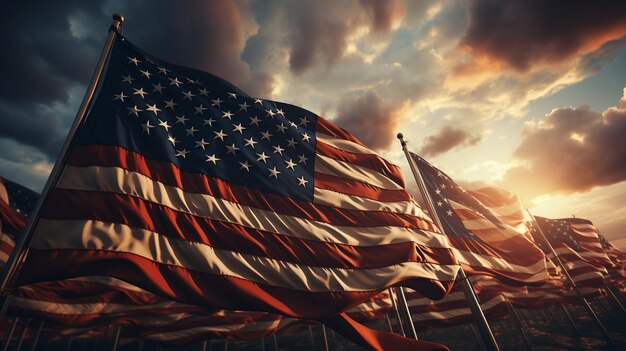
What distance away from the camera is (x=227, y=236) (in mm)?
3975

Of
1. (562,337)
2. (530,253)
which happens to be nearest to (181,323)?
(530,253)

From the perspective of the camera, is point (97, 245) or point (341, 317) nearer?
point (97, 245)

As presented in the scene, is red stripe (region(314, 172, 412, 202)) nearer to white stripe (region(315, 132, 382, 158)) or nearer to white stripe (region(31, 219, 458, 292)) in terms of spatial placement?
white stripe (region(315, 132, 382, 158))

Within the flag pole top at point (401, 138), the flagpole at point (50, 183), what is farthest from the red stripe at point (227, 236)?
the flag pole top at point (401, 138)

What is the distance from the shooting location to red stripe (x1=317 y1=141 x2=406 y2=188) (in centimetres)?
610

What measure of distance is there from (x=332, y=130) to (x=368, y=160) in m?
1.11

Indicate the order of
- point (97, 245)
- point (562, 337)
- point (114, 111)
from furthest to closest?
point (562, 337) < point (114, 111) < point (97, 245)

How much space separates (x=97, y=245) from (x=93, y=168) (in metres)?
1.05

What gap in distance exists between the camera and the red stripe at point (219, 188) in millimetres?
3586

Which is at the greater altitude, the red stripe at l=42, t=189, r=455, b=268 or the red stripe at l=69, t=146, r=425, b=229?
the red stripe at l=69, t=146, r=425, b=229

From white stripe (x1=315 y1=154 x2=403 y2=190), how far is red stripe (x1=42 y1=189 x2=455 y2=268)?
5.10ft

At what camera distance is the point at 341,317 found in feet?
14.2

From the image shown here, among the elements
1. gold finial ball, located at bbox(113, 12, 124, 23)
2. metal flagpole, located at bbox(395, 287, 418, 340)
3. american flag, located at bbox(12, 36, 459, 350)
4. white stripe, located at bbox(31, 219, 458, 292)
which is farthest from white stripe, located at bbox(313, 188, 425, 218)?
gold finial ball, located at bbox(113, 12, 124, 23)

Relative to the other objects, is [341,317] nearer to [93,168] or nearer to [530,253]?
[93,168]
